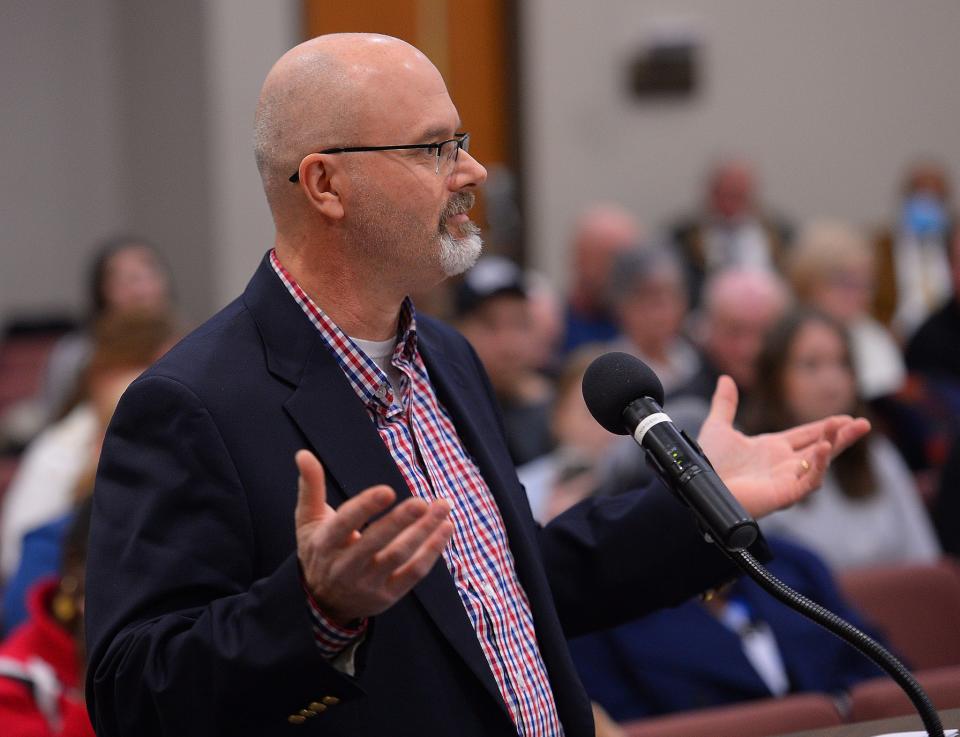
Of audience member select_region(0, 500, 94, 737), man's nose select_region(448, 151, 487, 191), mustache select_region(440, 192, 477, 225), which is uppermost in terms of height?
man's nose select_region(448, 151, 487, 191)

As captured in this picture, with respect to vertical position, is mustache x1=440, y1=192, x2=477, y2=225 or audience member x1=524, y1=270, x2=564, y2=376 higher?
mustache x1=440, y1=192, x2=477, y2=225

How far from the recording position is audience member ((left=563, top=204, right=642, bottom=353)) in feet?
20.7

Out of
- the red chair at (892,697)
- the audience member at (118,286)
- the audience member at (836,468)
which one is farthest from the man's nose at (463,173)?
the audience member at (118,286)

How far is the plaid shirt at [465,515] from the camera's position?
1593mm

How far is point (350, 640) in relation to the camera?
1359 millimetres

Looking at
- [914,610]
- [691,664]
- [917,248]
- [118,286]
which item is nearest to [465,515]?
[691,664]

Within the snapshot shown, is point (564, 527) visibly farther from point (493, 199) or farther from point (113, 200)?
point (113, 200)

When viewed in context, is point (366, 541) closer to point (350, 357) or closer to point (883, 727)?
point (350, 357)

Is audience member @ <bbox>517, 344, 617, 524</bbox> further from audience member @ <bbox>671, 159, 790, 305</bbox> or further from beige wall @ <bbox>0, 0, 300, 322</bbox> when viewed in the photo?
beige wall @ <bbox>0, 0, 300, 322</bbox>

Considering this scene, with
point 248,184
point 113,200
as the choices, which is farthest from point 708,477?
point 113,200

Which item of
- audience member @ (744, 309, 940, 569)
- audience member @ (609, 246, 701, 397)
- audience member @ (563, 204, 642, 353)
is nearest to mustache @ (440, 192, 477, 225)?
audience member @ (744, 309, 940, 569)

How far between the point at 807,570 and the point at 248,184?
4.52 meters

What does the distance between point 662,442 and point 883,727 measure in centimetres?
40

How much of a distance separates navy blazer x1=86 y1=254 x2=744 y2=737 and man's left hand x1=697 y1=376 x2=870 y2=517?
28cm
